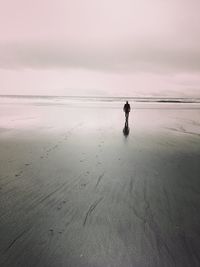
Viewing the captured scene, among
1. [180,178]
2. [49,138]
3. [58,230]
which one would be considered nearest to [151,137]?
[49,138]

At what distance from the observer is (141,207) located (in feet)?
17.4

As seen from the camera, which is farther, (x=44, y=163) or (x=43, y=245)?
(x=44, y=163)

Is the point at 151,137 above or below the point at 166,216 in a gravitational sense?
below

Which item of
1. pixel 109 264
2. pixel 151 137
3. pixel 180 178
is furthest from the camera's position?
pixel 151 137

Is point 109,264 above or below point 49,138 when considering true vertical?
above

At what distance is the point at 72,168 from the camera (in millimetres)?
7867

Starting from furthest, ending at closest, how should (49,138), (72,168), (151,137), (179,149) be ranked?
(151,137)
(49,138)
(179,149)
(72,168)

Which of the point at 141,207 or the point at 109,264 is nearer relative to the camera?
the point at 109,264

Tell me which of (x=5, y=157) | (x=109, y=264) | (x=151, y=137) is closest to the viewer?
(x=109, y=264)

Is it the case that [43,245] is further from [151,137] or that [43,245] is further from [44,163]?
[151,137]

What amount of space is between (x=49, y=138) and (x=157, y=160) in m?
5.49

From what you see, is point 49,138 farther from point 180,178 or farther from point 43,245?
point 43,245

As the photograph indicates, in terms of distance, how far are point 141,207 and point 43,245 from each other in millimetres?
2054

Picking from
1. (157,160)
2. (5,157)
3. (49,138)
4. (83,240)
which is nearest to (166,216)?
(83,240)
